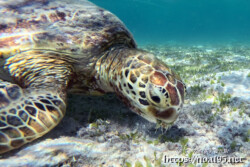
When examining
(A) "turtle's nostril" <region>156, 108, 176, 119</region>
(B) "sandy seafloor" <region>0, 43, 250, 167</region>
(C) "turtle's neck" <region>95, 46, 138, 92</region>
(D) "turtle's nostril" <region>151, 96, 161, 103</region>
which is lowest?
(B) "sandy seafloor" <region>0, 43, 250, 167</region>

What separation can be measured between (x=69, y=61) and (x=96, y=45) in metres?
0.55

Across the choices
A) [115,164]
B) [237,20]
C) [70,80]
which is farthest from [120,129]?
[237,20]

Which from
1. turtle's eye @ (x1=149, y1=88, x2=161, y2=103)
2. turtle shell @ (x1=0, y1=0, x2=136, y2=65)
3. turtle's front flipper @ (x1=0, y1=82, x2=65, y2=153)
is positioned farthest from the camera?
turtle shell @ (x1=0, y1=0, x2=136, y2=65)

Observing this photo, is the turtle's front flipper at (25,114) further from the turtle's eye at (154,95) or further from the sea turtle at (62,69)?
the turtle's eye at (154,95)

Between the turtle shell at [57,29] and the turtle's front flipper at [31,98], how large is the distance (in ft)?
0.71

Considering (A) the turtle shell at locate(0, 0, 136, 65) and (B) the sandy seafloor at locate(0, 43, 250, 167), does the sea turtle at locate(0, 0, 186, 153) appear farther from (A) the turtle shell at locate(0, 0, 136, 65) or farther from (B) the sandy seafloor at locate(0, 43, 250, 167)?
(B) the sandy seafloor at locate(0, 43, 250, 167)

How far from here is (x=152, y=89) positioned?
1.78 meters

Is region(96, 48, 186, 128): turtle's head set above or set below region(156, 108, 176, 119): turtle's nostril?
above

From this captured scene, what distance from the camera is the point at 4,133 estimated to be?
1.56 m

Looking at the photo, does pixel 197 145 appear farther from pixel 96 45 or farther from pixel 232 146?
pixel 96 45

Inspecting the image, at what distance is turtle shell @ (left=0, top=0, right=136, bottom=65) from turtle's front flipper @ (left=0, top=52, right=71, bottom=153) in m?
0.22

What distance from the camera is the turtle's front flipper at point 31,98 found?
64.1 inches

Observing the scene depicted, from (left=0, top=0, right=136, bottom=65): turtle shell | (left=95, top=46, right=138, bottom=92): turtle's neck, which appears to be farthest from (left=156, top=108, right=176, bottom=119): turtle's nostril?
(left=0, top=0, right=136, bottom=65): turtle shell

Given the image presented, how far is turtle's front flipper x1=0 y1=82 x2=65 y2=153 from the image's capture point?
1588mm
